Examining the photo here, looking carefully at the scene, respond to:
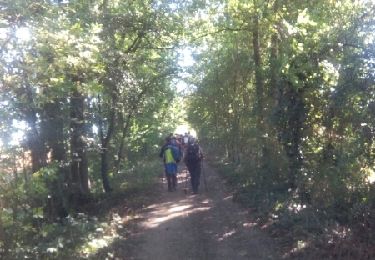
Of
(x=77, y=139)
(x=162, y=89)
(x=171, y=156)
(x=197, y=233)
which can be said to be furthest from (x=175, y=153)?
(x=197, y=233)

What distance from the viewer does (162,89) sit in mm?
23328

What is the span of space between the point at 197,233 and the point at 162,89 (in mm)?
12545

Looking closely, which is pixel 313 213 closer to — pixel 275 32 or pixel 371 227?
pixel 371 227

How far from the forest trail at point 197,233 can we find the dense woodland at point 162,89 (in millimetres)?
622

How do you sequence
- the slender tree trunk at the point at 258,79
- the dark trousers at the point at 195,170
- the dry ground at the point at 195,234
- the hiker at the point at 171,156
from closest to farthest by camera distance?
1. the dry ground at the point at 195,234
2. the slender tree trunk at the point at 258,79
3. the dark trousers at the point at 195,170
4. the hiker at the point at 171,156

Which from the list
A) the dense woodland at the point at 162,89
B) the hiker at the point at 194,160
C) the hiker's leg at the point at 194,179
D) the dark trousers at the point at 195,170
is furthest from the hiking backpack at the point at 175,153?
the dense woodland at the point at 162,89

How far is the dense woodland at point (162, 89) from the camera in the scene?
860 cm

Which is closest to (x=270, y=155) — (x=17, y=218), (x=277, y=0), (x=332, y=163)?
(x=332, y=163)

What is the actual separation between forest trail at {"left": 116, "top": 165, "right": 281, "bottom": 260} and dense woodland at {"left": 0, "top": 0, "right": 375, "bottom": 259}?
24.5 inches

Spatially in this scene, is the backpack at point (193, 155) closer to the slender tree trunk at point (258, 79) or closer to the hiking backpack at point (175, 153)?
the hiking backpack at point (175, 153)

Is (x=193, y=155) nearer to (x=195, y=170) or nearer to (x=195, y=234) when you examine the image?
(x=195, y=170)

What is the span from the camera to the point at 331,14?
51.3ft

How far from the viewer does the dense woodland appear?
28.2ft

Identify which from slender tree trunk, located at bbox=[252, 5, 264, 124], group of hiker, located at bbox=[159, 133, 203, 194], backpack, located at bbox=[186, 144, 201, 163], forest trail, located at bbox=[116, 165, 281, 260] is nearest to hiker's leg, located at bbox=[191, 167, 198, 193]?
group of hiker, located at bbox=[159, 133, 203, 194]
